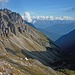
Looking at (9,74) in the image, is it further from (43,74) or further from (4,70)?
(43,74)

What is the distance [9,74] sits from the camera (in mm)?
92125

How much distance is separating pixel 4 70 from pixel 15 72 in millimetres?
7292

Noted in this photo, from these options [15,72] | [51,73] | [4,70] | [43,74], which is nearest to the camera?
[4,70]

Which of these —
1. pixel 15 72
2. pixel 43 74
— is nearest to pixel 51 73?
pixel 43 74

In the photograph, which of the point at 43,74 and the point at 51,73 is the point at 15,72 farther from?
the point at 51,73

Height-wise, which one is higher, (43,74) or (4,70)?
(4,70)

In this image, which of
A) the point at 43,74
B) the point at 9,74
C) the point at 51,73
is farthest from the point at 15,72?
the point at 51,73

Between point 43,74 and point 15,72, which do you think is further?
point 43,74

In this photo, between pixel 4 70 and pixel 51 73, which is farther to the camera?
pixel 51 73

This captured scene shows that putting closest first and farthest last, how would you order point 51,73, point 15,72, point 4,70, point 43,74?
1. point 4,70
2. point 15,72
3. point 43,74
4. point 51,73

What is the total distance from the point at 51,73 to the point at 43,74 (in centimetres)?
2508

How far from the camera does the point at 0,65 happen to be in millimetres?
97312

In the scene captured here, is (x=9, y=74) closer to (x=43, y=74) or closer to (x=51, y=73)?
(x=43, y=74)

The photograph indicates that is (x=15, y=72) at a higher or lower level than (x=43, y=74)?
higher
